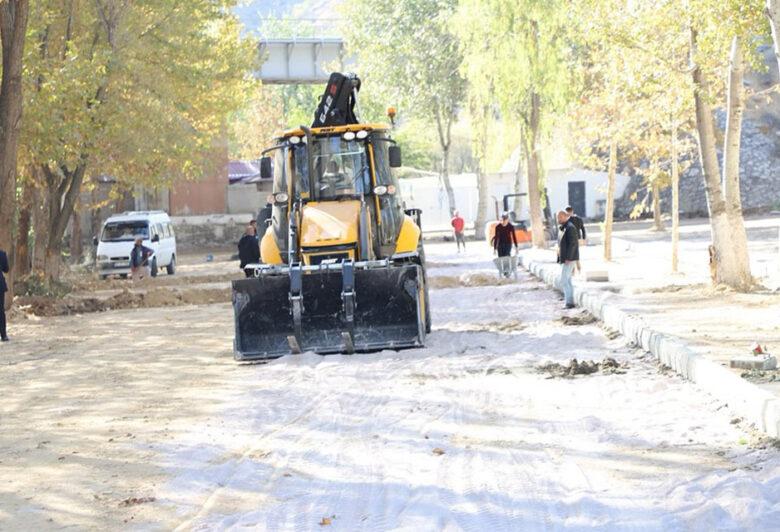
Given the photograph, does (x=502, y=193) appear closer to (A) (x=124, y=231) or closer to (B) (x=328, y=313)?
(A) (x=124, y=231)

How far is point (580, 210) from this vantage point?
73062 mm

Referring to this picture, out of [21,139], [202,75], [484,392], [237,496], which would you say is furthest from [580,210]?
[237,496]

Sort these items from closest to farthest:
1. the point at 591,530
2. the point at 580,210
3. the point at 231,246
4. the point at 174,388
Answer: the point at 591,530 → the point at 174,388 → the point at 231,246 → the point at 580,210

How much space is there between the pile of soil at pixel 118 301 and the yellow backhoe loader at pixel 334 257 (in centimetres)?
1188

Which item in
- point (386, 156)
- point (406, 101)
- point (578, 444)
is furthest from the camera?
point (406, 101)

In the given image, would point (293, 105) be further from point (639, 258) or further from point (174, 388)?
point (174, 388)

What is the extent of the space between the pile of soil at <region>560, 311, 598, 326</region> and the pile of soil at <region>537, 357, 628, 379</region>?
5.09 metres

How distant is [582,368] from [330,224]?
15.5ft

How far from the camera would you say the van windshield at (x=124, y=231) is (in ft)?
140

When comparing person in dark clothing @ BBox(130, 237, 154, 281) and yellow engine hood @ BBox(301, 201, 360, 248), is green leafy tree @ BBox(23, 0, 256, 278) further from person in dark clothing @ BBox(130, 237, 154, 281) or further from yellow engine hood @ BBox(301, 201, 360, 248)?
yellow engine hood @ BBox(301, 201, 360, 248)

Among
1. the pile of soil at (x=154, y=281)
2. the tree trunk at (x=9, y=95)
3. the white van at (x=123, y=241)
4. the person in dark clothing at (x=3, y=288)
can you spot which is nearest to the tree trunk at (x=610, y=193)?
the pile of soil at (x=154, y=281)

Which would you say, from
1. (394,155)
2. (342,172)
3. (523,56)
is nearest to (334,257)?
→ (342,172)

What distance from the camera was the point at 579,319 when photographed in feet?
68.2

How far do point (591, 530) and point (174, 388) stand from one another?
27.7ft
